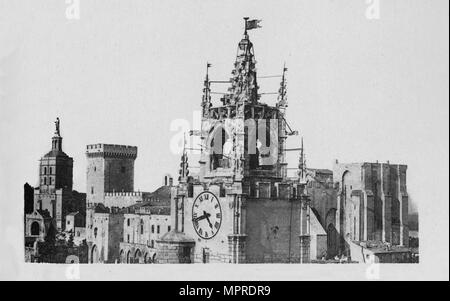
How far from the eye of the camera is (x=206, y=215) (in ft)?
54.4

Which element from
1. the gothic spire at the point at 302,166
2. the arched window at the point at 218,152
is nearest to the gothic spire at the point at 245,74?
the arched window at the point at 218,152

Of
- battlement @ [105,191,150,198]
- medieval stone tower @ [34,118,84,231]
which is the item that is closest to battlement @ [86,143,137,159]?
medieval stone tower @ [34,118,84,231]

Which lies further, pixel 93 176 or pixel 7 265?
pixel 93 176

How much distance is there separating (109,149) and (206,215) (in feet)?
6.23

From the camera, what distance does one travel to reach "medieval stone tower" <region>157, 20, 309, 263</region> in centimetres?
1638

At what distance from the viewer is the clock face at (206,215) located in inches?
650

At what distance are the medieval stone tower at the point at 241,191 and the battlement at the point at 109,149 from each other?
840 mm

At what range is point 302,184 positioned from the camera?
663 inches

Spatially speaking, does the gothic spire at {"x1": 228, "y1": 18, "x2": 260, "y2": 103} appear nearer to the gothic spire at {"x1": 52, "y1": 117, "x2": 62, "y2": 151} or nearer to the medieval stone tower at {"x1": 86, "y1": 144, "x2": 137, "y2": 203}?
the medieval stone tower at {"x1": 86, "y1": 144, "x2": 137, "y2": 203}

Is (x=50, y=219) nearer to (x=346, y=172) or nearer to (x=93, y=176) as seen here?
(x=93, y=176)

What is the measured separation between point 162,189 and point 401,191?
153 inches

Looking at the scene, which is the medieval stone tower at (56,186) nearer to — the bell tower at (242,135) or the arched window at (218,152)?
the bell tower at (242,135)
